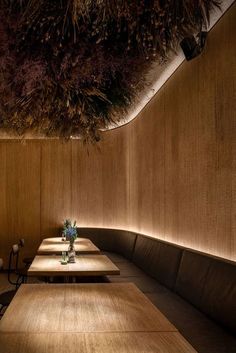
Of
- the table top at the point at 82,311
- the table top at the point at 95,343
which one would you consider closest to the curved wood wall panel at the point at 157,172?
the table top at the point at 82,311

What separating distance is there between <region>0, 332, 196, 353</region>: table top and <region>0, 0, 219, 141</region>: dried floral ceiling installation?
5.00ft

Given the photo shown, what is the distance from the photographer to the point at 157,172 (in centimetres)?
551

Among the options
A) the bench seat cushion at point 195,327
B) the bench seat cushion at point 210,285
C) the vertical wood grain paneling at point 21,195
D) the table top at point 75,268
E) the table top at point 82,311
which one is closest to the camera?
the table top at point 82,311

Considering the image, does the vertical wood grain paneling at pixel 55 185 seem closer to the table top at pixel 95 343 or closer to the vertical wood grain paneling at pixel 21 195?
the vertical wood grain paneling at pixel 21 195

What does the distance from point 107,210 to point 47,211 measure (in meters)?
1.09

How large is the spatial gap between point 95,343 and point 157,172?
4026 mm

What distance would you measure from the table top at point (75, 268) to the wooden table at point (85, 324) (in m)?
0.83

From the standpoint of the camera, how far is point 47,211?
7.86m

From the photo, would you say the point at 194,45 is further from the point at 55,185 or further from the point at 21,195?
the point at 21,195

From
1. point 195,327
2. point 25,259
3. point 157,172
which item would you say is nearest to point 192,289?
point 195,327

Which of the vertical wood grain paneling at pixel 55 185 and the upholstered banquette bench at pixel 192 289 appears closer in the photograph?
the upholstered banquette bench at pixel 192 289

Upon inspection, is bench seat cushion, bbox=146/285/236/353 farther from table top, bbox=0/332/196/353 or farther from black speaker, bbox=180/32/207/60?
black speaker, bbox=180/32/207/60

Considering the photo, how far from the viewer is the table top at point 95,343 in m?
1.51

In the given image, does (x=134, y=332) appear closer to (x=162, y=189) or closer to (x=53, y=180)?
(x=162, y=189)
